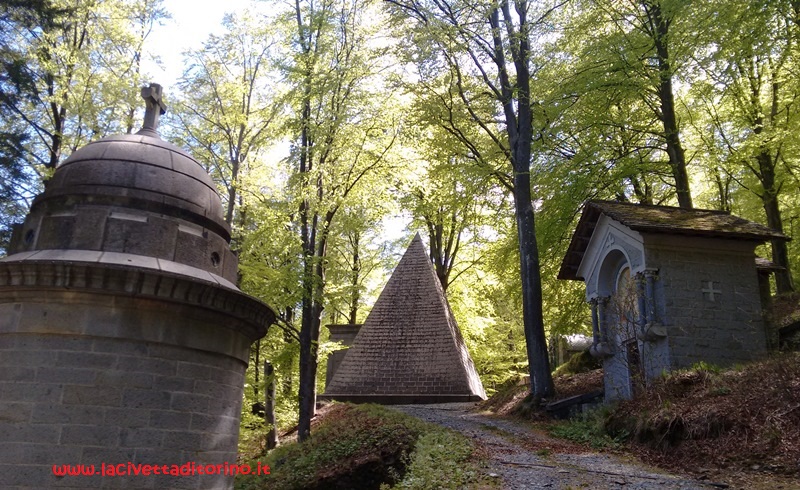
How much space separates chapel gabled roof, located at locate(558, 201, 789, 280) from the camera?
10977 mm

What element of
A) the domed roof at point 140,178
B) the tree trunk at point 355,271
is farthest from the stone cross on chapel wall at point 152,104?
the tree trunk at point 355,271

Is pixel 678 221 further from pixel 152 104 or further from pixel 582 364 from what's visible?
pixel 152 104

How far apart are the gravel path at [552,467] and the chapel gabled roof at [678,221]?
15.1 ft

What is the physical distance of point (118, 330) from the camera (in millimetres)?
5594

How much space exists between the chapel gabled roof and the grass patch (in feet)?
18.3

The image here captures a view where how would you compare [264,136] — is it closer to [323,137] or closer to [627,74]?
[323,137]

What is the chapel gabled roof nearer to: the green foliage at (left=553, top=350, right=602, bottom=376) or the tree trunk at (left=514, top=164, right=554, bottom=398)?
the tree trunk at (left=514, top=164, right=554, bottom=398)

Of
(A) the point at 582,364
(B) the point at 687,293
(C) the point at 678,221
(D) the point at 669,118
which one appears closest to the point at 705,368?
(B) the point at 687,293

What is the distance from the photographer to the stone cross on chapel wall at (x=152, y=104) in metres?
7.23

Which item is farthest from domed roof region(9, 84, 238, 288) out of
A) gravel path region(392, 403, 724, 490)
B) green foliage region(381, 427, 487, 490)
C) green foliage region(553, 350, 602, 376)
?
green foliage region(553, 350, 602, 376)

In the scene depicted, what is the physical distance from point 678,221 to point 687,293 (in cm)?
149

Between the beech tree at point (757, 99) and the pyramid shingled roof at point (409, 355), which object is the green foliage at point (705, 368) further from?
the pyramid shingled roof at point (409, 355)

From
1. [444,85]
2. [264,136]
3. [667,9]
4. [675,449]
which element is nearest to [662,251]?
[675,449]

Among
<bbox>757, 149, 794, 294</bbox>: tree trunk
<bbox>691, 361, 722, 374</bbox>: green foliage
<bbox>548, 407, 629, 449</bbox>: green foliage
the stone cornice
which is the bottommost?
<bbox>548, 407, 629, 449</bbox>: green foliage
